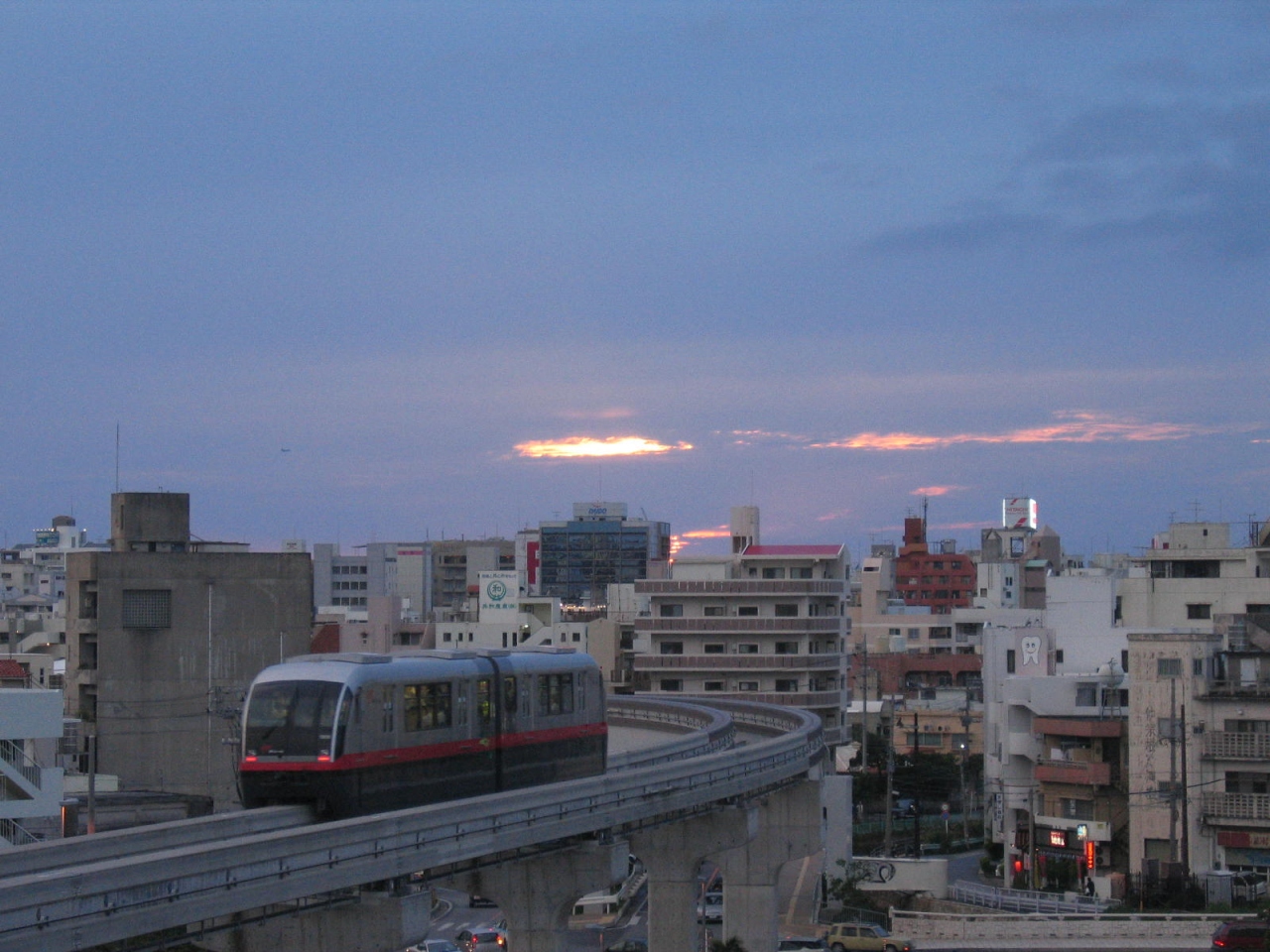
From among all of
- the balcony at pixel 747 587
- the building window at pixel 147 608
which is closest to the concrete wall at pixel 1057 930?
the building window at pixel 147 608

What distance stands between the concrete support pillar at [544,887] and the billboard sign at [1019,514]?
164m

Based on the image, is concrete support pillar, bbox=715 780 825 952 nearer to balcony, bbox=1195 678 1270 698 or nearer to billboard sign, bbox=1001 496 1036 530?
balcony, bbox=1195 678 1270 698

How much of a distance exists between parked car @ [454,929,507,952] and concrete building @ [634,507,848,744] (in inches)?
1619

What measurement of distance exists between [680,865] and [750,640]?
54.6 m

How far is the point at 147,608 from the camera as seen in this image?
239 ft

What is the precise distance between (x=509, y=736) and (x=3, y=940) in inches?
576

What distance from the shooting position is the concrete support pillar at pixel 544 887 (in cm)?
Answer: 3225

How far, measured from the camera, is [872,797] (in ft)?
306

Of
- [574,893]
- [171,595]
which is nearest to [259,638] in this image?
[171,595]

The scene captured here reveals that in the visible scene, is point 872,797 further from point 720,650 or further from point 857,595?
point 857,595

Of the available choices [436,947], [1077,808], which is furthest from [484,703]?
[1077,808]

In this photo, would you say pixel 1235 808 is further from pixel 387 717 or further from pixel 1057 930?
pixel 387 717

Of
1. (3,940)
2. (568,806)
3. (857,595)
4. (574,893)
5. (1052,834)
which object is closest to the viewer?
(3,940)

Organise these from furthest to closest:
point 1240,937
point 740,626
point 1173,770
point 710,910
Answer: point 740,626
point 710,910
point 1173,770
point 1240,937
